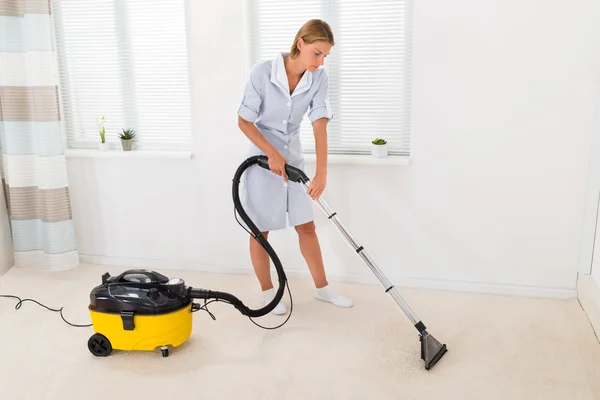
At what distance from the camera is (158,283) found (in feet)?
7.50

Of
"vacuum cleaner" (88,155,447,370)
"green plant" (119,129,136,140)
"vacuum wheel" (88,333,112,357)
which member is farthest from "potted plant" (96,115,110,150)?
"vacuum wheel" (88,333,112,357)

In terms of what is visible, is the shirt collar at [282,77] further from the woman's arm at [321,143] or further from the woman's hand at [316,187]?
the woman's hand at [316,187]

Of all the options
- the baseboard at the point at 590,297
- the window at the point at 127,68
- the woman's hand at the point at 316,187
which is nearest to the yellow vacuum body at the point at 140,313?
the woman's hand at the point at 316,187

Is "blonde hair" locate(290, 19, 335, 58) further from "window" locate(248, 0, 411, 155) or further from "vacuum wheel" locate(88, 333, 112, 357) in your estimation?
"vacuum wheel" locate(88, 333, 112, 357)

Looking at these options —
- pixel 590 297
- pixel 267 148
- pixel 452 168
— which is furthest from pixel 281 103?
pixel 590 297

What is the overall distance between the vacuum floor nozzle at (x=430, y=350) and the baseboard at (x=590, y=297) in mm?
705

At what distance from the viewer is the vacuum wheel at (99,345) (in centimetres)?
234

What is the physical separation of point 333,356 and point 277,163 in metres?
0.80

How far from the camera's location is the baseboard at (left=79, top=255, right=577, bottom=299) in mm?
2867

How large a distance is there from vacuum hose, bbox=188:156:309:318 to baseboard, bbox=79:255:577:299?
2.41 feet

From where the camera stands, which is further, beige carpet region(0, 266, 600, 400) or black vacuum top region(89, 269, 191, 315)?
black vacuum top region(89, 269, 191, 315)

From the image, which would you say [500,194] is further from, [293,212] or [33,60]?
[33,60]

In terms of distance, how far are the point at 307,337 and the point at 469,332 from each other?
673 mm

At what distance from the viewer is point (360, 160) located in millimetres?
2928
